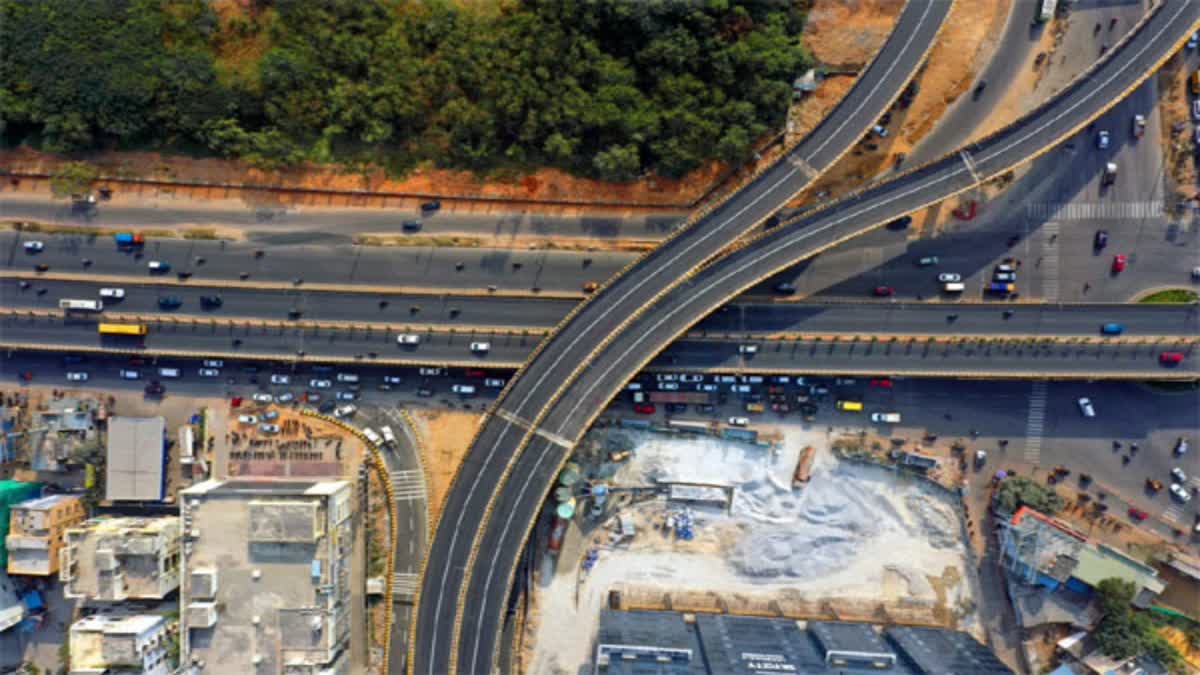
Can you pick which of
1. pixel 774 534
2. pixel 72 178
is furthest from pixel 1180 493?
pixel 72 178

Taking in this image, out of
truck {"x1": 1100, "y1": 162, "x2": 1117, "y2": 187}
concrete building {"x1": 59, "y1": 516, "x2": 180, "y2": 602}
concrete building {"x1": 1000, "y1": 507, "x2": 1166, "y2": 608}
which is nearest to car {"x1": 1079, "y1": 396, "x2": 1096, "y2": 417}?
concrete building {"x1": 1000, "y1": 507, "x2": 1166, "y2": 608}

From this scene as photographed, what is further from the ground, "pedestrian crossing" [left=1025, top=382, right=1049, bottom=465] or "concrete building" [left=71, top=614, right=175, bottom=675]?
"pedestrian crossing" [left=1025, top=382, right=1049, bottom=465]

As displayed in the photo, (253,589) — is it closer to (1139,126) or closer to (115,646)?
(115,646)

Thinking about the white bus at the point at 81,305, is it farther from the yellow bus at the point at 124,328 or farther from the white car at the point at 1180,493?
the white car at the point at 1180,493

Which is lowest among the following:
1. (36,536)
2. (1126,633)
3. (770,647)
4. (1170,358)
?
(770,647)

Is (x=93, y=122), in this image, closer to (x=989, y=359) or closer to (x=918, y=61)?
(x=918, y=61)

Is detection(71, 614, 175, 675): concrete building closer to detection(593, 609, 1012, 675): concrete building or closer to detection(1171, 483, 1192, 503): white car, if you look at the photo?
detection(593, 609, 1012, 675): concrete building

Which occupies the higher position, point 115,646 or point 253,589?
point 253,589
